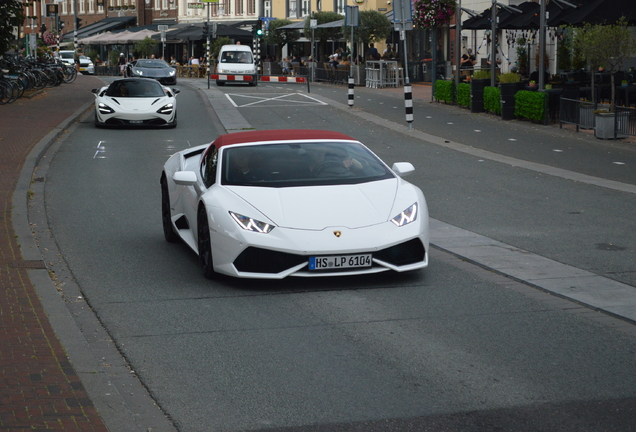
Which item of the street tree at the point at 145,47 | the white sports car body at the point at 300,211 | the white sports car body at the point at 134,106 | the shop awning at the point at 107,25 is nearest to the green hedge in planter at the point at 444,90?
the white sports car body at the point at 134,106

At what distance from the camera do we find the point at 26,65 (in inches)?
1565

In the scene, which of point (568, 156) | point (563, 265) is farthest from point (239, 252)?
point (568, 156)

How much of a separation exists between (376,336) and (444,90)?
88.2 feet

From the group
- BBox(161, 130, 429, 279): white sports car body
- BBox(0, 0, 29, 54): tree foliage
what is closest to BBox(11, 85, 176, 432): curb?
BBox(161, 130, 429, 279): white sports car body

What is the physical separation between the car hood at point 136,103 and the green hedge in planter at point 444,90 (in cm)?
1096

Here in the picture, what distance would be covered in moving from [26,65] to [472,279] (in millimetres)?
34551

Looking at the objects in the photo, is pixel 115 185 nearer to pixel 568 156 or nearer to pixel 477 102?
pixel 568 156

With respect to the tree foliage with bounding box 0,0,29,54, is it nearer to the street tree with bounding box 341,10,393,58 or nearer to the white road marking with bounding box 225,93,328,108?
the white road marking with bounding box 225,93,328,108

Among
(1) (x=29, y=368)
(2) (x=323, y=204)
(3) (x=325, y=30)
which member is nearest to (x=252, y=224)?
(2) (x=323, y=204)

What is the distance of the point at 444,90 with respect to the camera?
32.8 m

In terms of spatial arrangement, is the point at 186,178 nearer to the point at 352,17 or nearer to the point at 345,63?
the point at 352,17

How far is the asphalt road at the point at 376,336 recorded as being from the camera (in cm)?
523

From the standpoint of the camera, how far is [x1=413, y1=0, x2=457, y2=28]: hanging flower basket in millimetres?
33594

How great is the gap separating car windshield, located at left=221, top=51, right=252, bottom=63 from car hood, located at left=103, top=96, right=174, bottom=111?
2582 cm
